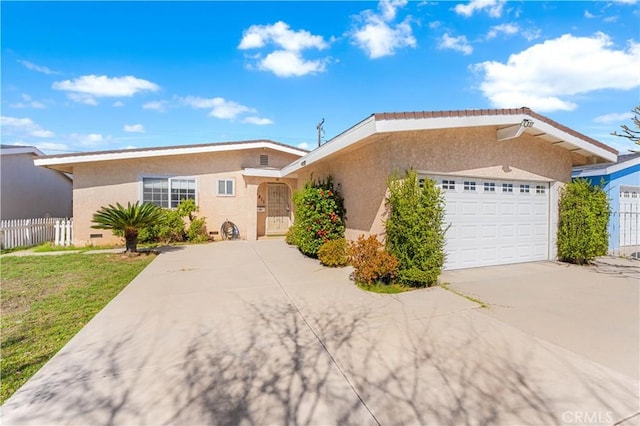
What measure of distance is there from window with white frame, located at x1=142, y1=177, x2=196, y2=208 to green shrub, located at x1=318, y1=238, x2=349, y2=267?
843cm

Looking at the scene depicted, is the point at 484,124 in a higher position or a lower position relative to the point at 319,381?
higher

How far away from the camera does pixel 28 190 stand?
51.0 feet

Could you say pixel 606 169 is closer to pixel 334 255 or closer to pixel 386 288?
pixel 386 288

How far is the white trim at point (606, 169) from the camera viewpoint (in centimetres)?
1044

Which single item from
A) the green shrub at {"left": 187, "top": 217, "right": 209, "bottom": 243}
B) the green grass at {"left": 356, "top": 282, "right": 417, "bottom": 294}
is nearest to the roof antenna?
the green shrub at {"left": 187, "top": 217, "right": 209, "bottom": 243}

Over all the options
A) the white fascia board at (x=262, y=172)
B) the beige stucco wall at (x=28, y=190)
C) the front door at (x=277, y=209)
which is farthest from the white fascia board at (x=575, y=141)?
the beige stucco wall at (x=28, y=190)

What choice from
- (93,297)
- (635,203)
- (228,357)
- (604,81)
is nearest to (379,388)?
(228,357)

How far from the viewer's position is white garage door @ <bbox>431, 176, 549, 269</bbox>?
25.8ft

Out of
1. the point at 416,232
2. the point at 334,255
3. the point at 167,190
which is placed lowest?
the point at 334,255

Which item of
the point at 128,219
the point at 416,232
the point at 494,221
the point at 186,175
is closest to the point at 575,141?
the point at 494,221

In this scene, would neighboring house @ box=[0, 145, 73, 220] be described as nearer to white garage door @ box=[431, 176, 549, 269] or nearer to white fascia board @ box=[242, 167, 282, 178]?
white fascia board @ box=[242, 167, 282, 178]

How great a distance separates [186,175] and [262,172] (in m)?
3.54

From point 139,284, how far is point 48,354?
10.3 ft

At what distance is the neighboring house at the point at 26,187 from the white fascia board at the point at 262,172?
33.9 ft
